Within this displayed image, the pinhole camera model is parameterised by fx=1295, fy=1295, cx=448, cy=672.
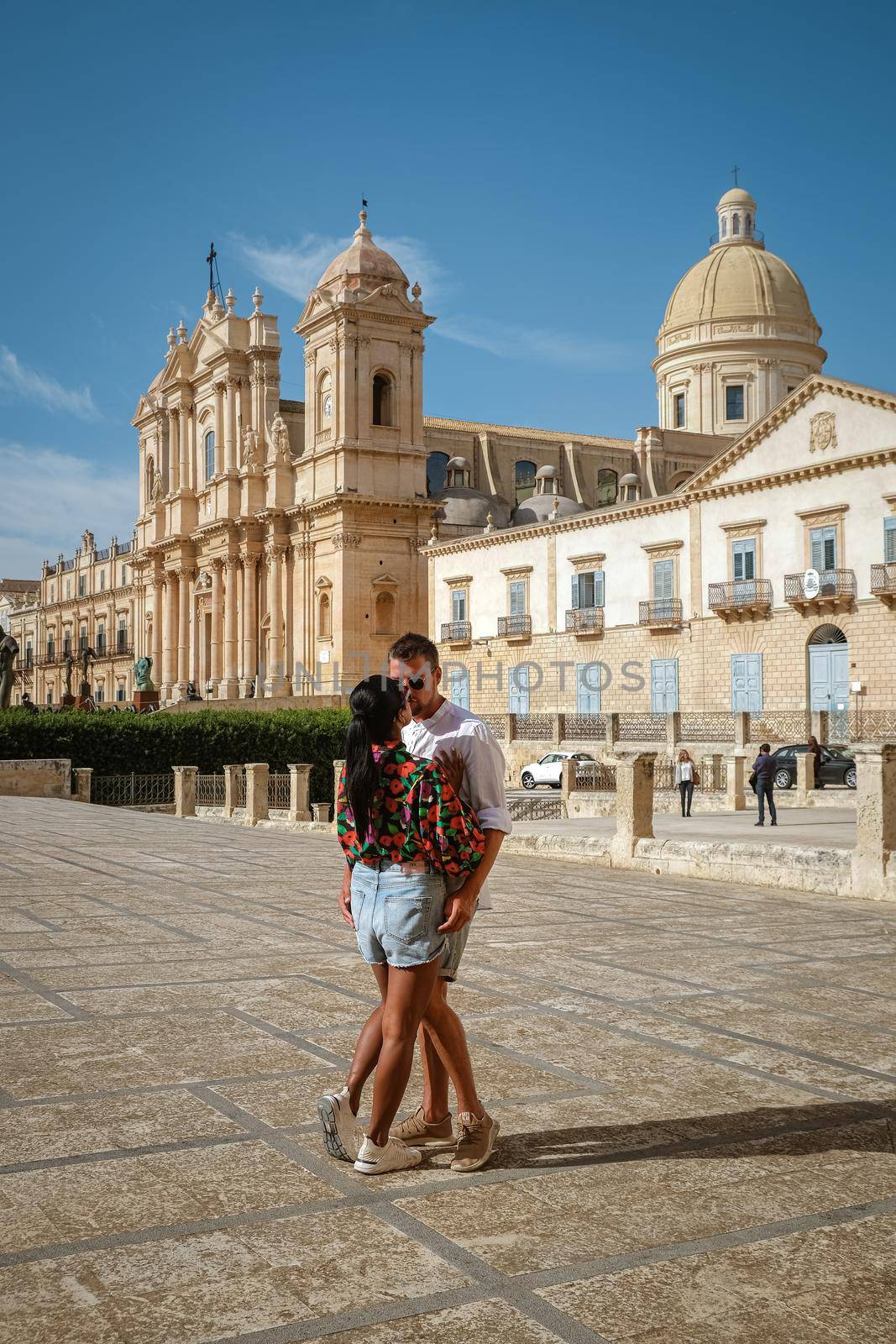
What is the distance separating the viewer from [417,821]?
3.96 meters

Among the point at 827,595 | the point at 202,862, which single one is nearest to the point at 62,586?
the point at 827,595

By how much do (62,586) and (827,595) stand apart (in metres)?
61.9

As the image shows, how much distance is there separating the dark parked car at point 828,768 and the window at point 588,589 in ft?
43.0

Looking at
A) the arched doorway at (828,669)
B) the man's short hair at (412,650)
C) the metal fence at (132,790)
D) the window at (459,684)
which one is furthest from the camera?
the window at (459,684)

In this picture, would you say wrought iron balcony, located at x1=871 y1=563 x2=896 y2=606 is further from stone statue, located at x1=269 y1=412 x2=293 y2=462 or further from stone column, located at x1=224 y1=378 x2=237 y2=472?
stone column, located at x1=224 y1=378 x2=237 y2=472

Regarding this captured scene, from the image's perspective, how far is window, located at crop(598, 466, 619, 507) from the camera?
6006 centimetres

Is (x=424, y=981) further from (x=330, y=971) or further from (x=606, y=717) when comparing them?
(x=606, y=717)

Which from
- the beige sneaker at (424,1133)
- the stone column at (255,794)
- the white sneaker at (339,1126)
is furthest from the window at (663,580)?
the white sneaker at (339,1126)

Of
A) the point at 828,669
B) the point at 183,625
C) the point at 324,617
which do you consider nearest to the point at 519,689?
the point at 324,617

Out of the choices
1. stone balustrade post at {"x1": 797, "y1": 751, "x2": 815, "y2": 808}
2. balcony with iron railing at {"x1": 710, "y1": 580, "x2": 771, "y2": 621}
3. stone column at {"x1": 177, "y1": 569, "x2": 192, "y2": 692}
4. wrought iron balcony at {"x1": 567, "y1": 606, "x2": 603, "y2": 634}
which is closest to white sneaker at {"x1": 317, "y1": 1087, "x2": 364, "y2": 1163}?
stone balustrade post at {"x1": 797, "y1": 751, "x2": 815, "y2": 808}

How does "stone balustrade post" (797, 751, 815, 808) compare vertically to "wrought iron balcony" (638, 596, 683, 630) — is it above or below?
below

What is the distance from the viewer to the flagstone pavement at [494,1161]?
310 cm

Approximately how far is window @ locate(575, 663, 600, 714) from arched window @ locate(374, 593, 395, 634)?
37.4ft

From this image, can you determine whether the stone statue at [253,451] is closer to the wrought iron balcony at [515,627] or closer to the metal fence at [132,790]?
the wrought iron balcony at [515,627]
